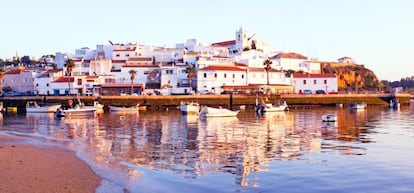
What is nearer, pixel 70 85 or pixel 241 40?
pixel 70 85

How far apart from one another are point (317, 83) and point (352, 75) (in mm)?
36869

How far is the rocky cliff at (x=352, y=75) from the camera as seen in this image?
138 m

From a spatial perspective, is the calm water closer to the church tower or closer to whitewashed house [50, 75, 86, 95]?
whitewashed house [50, 75, 86, 95]

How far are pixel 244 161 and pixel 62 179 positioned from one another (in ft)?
28.7

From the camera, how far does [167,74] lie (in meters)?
108

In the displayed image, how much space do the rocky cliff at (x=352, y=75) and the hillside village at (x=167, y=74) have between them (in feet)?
36.8

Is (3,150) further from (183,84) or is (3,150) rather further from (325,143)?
(183,84)

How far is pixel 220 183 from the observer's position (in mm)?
17453

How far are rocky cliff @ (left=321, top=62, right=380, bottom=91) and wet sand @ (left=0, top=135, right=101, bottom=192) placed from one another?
120 meters

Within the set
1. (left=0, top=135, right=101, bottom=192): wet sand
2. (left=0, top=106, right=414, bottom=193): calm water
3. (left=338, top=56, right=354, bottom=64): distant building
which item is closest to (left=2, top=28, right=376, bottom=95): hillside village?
(left=338, top=56, right=354, bottom=64): distant building

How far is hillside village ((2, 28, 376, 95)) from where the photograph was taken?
103m

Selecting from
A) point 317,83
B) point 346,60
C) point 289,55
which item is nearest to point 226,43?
point 289,55

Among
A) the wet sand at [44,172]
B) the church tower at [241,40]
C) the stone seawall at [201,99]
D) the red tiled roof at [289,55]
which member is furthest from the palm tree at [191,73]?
the wet sand at [44,172]

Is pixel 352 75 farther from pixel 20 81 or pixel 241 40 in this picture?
pixel 20 81
